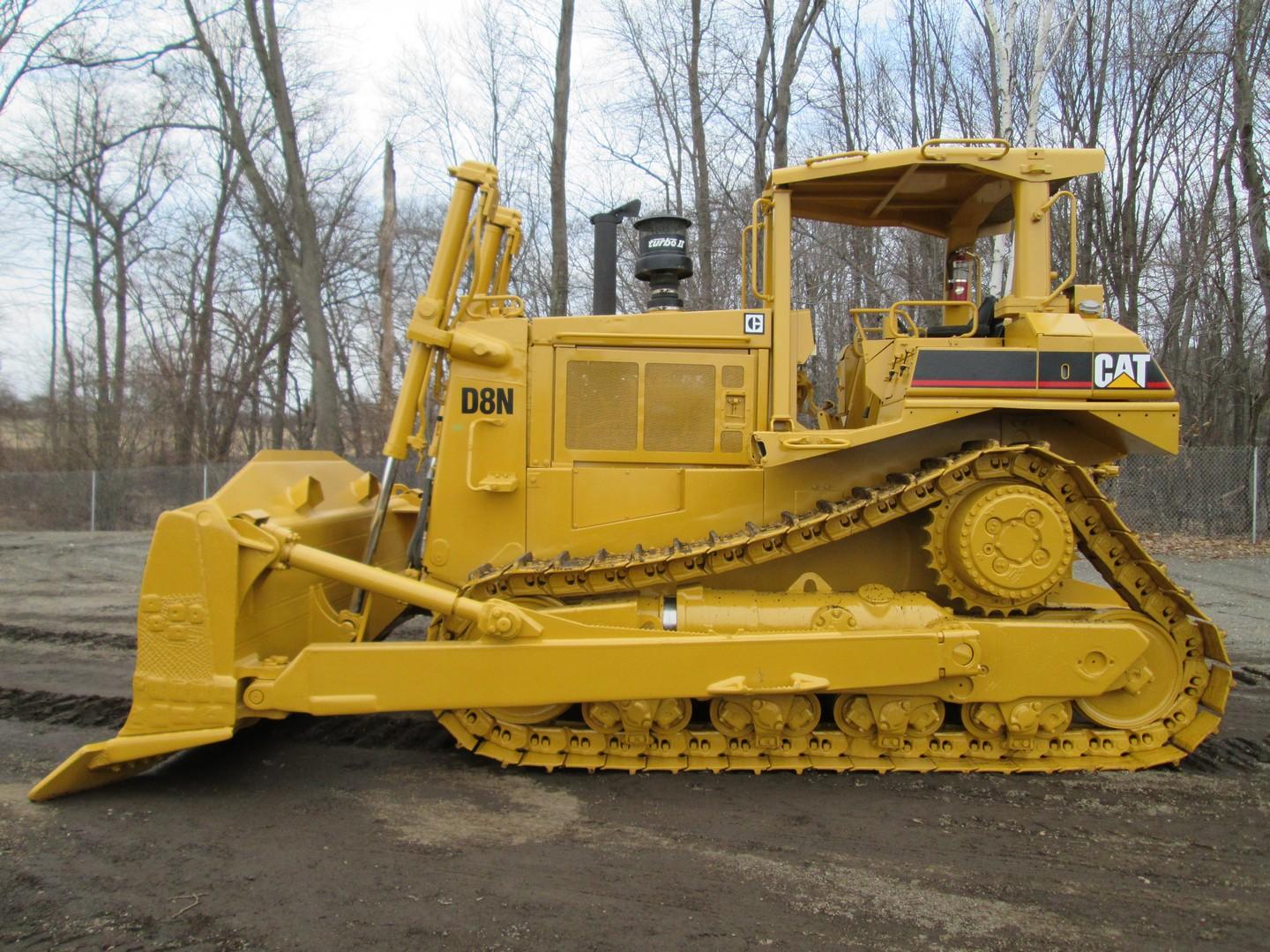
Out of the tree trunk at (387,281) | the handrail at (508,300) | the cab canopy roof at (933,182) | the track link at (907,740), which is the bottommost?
the track link at (907,740)

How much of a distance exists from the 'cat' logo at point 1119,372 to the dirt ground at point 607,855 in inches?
82.0

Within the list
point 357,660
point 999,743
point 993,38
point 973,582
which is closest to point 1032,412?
point 973,582

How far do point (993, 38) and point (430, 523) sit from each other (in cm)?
1374

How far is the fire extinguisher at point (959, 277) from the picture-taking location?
545cm

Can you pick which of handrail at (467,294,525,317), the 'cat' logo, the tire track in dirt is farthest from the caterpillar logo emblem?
the tire track in dirt

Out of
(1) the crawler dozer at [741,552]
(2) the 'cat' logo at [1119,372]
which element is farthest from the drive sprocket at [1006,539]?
(2) the 'cat' logo at [1119,372]

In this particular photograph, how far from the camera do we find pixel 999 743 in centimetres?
452

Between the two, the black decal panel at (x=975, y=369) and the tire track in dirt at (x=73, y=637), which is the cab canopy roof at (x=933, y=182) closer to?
the black decal panel at (x=975, y=369)

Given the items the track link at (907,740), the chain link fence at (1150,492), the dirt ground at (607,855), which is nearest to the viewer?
the dirt ground at (607,855)

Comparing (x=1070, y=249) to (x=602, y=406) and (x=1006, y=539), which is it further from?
(x=602, y=406)

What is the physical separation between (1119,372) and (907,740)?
2.24 m

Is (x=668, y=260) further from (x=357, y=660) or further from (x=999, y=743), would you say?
(x=999, y=743)

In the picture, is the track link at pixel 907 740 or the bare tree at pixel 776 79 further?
the bare tree at pixel 776 79

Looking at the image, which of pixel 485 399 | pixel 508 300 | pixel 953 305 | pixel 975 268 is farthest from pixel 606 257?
pixel 975 268
